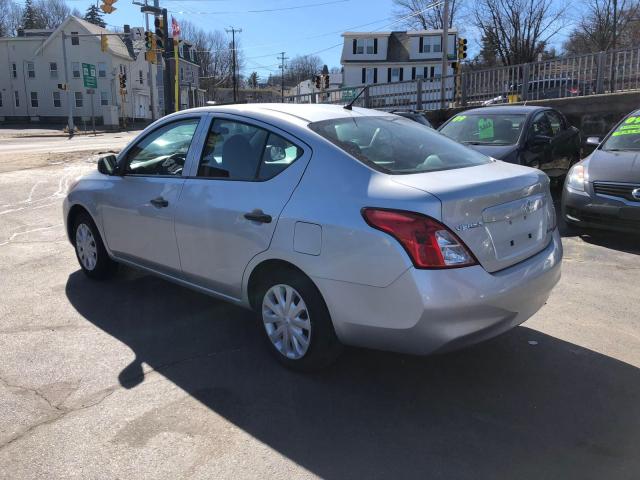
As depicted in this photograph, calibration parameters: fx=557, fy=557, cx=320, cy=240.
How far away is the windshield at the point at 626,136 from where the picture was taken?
24.3 feet

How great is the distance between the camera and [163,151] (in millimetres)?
4680

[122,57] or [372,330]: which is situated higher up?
[122,57]

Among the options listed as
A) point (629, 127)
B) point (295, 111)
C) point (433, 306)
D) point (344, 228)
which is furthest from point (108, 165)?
point (629, 127)

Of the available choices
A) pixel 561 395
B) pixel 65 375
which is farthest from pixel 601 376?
pixel 65 375

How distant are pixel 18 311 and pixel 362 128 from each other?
327 cm

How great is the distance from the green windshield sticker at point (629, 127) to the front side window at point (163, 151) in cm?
619

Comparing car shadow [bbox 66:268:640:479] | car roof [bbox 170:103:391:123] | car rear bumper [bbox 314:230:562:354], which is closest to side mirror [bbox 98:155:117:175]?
car roof [bbox 170:103:391:123]

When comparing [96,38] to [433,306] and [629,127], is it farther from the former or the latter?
[433,306]

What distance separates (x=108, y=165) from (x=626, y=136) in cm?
665

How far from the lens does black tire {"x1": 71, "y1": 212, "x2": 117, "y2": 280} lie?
17.2 feet

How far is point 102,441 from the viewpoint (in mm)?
2889

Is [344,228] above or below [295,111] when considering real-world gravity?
below

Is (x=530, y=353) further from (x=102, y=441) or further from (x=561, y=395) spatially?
(x=102, y=441)

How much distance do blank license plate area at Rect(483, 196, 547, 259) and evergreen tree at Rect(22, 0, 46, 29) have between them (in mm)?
102221
